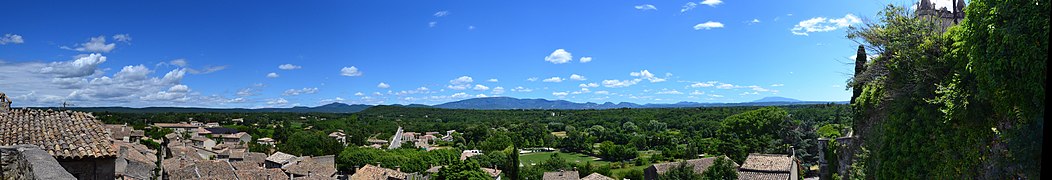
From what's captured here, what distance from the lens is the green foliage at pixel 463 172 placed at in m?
33.3

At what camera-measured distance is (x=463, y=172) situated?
110 feet

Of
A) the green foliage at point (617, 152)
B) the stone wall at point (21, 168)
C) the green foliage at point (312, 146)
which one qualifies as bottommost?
the green foliage at point (617, 152)

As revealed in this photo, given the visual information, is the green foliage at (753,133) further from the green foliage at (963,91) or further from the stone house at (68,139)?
the stone house at (68,139)

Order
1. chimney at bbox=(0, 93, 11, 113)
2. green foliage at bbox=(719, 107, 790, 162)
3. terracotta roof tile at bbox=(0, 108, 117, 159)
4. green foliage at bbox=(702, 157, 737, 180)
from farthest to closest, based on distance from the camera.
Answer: green foliage at bbox=(719, 107, 790, 162) → green foliage at bbox=(702, 157, 737, 180) → chimney at bbox=(0, 93, 11, 113) → terracotta roof tile at bbox=(0, 108, 117, 159)

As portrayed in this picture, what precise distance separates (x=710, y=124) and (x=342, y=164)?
160 feet

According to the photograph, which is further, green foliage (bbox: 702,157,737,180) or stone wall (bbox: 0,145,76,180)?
green foliage (bbox: 702,157,737,180)

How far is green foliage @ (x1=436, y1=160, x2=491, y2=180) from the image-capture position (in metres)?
33.3

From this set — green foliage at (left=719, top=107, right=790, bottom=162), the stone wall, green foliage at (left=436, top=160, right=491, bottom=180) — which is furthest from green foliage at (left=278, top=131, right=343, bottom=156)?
the stone wall

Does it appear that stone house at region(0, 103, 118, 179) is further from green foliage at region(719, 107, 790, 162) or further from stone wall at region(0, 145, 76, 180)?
green foliage at region(719, 107, 790, 162)

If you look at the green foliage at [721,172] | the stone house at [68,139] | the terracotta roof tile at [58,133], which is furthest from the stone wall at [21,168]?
the green foliage at [721,172]

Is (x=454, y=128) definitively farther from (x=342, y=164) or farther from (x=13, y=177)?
(x=13, y=177)

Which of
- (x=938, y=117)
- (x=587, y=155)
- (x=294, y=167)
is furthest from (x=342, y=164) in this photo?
(x=938, y=117)

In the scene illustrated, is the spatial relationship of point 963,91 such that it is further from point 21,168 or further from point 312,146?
point 312,146

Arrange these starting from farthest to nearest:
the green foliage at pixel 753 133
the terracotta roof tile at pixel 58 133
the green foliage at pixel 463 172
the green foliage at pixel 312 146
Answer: the green foliage at pixel 312 146
the green foliage at pixel 753 133
the green foliage at pixel 463 172
the terracotta roof tile at pixel 58 133
